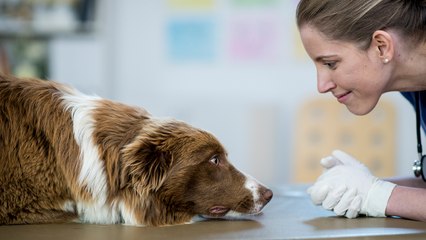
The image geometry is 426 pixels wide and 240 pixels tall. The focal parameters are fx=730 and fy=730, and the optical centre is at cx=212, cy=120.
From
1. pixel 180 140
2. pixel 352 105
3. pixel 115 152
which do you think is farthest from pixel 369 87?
pixel 115 152

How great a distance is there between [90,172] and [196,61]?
362cm

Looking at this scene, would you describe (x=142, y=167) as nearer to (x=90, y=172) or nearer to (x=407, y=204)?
(x=90, y=172)

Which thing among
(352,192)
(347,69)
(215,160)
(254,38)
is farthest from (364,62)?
(254,38)

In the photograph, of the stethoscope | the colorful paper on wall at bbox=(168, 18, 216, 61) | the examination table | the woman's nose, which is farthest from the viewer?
the colorful paper on wall at bbox=(168, 18, 216, 61)

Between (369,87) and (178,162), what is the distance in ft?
1.70

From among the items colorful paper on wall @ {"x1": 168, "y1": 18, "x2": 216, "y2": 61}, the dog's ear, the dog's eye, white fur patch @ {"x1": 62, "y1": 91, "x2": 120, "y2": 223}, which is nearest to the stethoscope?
the dog's eye

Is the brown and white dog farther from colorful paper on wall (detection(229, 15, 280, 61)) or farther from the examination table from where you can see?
colorful paper on wall (detection(229, 15, 280, 61))

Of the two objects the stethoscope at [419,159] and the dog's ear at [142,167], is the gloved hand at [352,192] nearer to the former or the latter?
the stethoscope at [419,159]

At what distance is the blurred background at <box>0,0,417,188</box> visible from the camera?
17.1ft

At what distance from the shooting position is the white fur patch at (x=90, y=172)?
5.85 feet

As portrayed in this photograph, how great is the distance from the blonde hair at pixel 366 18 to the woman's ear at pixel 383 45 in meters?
0.01

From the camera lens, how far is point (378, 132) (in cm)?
503

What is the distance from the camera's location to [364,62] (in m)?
1.81

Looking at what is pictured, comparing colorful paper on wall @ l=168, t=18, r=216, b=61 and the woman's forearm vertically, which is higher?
colorful paper on wall @ l=168, t=18, r=216, b=61
